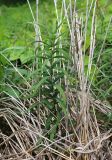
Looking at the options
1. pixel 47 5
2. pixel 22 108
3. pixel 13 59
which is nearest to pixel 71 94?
pixel 22 108

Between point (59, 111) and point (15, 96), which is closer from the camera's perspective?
point (59, 111)

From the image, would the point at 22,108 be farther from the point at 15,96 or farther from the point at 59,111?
the point at 59,111

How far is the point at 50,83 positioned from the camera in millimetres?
1781

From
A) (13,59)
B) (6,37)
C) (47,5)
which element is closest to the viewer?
(13,59)

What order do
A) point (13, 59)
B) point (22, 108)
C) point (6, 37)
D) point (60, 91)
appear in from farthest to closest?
point (6, 37) < point (13, 59) < point (22, 108) < point (60, 91)

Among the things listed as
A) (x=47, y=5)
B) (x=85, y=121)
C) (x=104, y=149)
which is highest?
(x=47, y=5)

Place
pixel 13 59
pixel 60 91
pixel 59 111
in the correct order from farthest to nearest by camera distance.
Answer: pixel 13 59 → pixel 59 111 → pixel 60 91

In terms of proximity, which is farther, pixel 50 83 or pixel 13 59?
pixel 13 59

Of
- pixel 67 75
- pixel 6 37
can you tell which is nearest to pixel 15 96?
pixel 67 75

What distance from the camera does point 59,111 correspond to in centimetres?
183

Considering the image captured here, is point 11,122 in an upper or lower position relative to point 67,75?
lower

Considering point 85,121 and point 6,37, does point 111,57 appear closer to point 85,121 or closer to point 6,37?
point 85,121

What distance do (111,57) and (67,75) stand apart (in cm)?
40

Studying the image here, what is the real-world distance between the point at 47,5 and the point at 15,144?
1.34 meters
